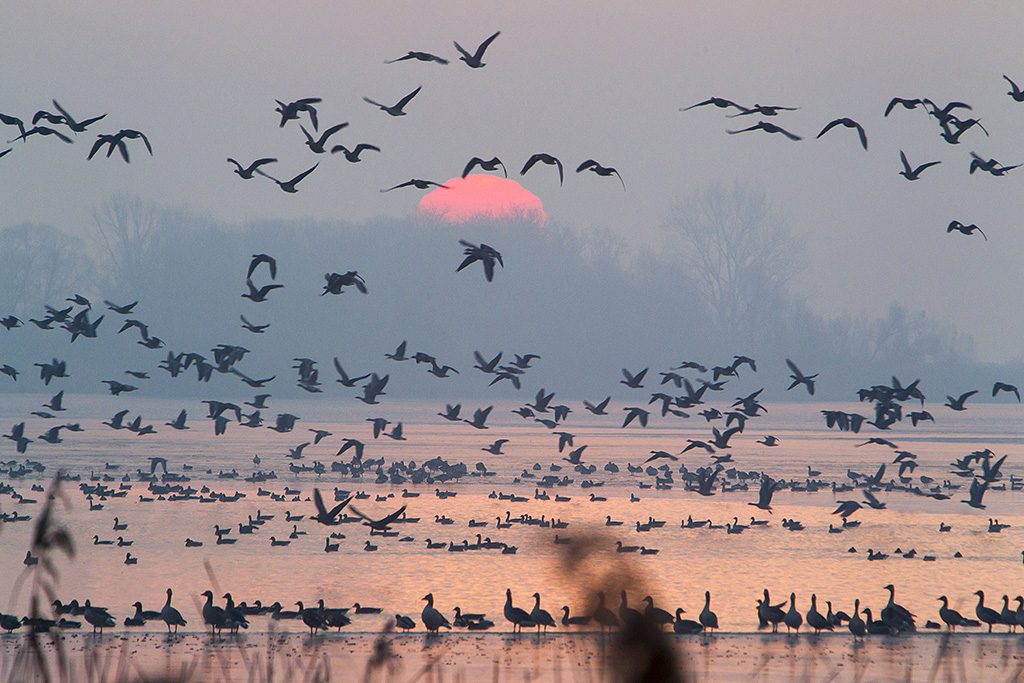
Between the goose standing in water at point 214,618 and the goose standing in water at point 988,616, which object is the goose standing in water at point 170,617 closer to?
the goose standing in water at point 214,618

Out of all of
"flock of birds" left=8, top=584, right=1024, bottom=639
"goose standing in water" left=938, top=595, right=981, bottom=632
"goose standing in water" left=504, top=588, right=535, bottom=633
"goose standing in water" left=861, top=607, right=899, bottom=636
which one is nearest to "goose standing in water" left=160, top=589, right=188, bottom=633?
"flock of birds" left=8, top=584, right=1024, bottom=639

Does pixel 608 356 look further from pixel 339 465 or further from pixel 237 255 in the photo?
pixel 339 465

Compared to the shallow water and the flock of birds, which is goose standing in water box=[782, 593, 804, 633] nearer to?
the flock of birds

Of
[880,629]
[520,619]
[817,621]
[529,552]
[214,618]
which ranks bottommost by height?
[880,629]

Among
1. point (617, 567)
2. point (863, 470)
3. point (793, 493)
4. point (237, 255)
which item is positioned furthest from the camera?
point (237, 255)

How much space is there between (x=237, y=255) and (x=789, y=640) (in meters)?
109

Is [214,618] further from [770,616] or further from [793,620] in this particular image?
[793,620]

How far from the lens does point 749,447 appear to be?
6266 centimetres

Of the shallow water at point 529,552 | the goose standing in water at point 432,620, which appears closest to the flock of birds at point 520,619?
the goose standing in water at point 432,620

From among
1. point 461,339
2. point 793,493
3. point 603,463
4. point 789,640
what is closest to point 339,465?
point 603,463

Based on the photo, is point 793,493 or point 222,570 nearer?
point 222,570

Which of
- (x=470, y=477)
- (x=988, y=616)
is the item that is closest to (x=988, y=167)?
(x=988, y=616)

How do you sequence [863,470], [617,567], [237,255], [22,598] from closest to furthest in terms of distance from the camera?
[22,598]
[617,567]
[863,470]
[237,255]

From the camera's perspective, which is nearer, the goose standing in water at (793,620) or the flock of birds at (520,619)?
the flock of birds at (520,619)
